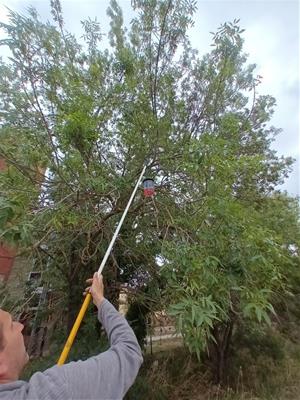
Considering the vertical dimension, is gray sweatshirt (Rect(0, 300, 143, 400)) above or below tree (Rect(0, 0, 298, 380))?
below

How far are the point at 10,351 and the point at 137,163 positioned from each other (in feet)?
11.2

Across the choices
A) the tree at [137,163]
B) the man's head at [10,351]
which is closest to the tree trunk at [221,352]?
the tree at [137,163]

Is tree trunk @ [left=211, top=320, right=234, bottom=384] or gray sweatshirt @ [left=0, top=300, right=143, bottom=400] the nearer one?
gray sweatshirt @ [left=0, top=300, right=143, bottom=400]

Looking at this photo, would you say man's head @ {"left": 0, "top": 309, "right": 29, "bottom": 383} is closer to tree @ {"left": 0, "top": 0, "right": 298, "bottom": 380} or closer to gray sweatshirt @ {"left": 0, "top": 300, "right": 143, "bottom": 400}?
gray sweatshirt @ {"left": 0, "top": 300, "right": 143, "bottom": 400}

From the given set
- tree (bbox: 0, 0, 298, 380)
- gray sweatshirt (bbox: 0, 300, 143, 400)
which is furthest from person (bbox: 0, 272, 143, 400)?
tree (bbox: 0, 0, 298, 380)

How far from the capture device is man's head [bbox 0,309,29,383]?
1037 mm

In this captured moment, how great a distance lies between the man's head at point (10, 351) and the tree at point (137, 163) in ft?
4.59

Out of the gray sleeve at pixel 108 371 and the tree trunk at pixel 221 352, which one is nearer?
the gray sleeve at pixel 108 371

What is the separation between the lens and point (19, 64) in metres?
4.01

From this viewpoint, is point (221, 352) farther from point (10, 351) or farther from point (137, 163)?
point (10, 351)

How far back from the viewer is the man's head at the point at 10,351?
1.04 meters

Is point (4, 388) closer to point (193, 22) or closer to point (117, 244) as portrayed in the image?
point (117, 244)

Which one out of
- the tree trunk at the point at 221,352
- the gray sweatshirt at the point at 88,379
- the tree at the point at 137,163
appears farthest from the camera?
the tree trunk at the point at 221,352

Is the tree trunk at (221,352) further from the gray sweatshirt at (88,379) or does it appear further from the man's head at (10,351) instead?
the man's head at (10,351)
